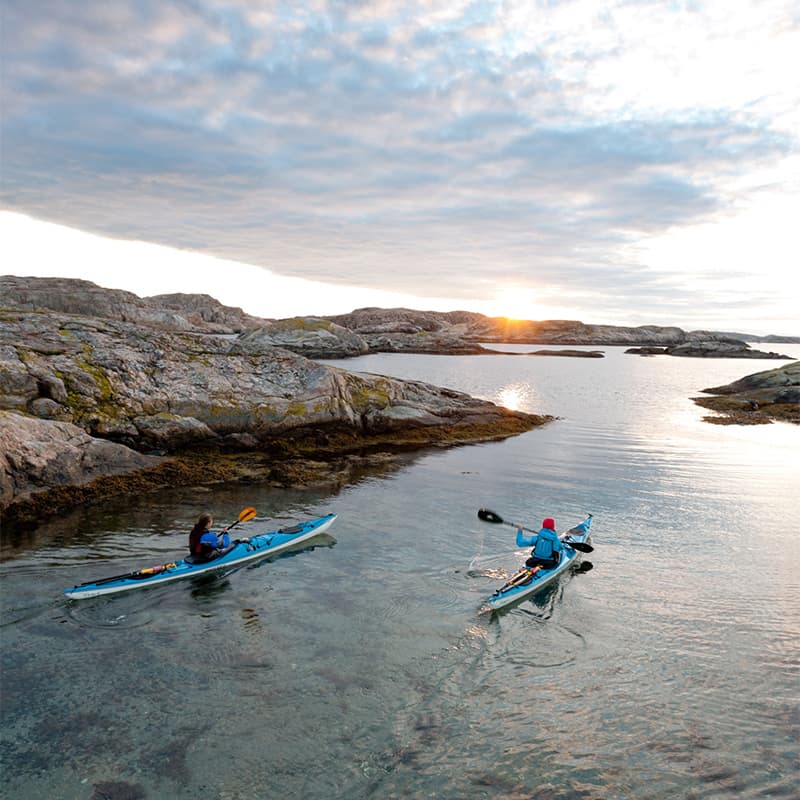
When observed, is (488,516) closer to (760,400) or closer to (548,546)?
(548,546)

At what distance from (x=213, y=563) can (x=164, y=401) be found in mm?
13967

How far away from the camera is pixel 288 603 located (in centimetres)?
1327

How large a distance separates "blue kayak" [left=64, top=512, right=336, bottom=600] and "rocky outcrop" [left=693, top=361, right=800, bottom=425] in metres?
41.2

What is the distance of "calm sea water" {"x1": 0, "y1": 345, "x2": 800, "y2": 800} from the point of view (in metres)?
8.23

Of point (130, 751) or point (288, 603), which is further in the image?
point (288, 603)

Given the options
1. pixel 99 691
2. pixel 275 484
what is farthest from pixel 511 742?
pixel 275 484

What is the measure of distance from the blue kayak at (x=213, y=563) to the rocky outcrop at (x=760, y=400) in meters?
41.2

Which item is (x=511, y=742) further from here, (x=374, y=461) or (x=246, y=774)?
(x=374, y=461)

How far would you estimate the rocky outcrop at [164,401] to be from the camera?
2148 cm

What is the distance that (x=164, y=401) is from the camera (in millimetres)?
26500

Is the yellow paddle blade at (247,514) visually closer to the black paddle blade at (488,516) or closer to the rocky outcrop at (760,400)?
the black paddle blade at (488,516)

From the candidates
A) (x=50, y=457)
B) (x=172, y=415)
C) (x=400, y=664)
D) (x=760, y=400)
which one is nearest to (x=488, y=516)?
(x=400, y=664)

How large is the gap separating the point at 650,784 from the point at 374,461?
2075 cm

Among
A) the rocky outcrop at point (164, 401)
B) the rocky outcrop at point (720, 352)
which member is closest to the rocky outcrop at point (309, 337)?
the rocky outcrop at point (164, 401)
